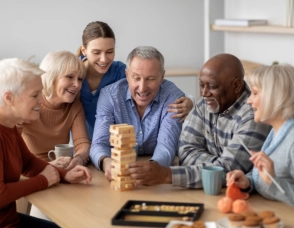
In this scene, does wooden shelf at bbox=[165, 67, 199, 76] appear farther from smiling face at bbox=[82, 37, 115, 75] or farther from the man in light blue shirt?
the man in light blue shirt

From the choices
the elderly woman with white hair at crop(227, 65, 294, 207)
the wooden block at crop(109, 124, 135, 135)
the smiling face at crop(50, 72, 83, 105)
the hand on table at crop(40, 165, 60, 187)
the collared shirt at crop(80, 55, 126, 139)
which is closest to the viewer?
A: the elderly woman with white hair at crop(227, 65, 294, 207)

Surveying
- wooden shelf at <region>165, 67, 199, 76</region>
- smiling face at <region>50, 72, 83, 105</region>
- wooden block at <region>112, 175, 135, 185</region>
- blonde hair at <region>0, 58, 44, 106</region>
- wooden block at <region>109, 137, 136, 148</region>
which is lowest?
wooden shelf at <region>165, 67, 199, 76</region>

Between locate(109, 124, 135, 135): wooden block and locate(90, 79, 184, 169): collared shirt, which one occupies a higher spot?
locate(109, 124, 135, 135): wooden block

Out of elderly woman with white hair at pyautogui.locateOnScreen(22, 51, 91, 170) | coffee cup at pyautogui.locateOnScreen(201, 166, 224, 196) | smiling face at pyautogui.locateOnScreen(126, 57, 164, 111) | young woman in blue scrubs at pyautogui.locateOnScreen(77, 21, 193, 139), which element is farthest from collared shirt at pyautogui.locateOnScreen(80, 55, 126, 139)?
coffee cup at pyautogui.locateOnScreen(201, 166, 224, 196)

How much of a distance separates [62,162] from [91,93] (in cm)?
63

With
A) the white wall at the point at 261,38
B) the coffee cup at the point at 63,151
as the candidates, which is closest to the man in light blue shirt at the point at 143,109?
the coffee cup at the point at 63,151

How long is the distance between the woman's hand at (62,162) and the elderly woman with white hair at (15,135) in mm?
131

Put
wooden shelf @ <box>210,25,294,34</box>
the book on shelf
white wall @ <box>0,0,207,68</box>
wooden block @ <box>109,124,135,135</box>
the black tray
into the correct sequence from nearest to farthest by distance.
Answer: the black tray, wooden block @ <box>109,124,135,135</box>, wooden shelf @ <box>210,25,294,34</box>, the book on shelf, white wall @ <box>0,0,207,68</box>

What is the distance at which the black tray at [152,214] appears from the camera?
189 centimetres

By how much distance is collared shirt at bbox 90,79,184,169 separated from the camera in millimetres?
2762

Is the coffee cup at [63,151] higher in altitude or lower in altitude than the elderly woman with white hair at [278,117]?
lower

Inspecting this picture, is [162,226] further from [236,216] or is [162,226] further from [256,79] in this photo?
[256,79]

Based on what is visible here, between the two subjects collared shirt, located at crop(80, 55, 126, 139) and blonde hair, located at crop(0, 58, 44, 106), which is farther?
collared shirt, located at crop(80, 55, 126, 139)

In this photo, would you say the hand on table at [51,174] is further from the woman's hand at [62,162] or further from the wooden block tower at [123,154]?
the wooden block tower at [123,154]
